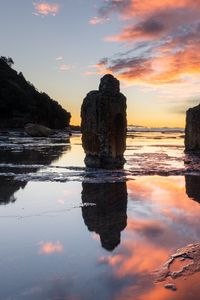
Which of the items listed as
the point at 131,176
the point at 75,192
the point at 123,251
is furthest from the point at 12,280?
the point at 131,176

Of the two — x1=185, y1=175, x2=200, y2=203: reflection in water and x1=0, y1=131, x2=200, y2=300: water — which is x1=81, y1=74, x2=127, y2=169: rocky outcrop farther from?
x1=0, y1=131, x2=200, y2=300: water

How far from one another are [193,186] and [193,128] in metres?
14.9

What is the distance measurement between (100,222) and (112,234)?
840mm

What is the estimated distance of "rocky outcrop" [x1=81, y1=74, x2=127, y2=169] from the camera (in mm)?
16969

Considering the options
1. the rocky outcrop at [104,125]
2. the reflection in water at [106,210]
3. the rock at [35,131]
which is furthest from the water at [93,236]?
the rock at [35,131]

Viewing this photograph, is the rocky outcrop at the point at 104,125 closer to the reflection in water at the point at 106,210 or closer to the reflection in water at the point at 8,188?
the reflection in water at the point at 106,210

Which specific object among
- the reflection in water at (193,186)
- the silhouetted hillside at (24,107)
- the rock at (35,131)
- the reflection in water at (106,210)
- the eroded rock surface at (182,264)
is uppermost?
the silhouetted hillside at (24,107)

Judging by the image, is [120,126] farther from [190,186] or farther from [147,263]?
[147,263]

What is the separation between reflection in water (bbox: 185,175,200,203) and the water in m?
0.03

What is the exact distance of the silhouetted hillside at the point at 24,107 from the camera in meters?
91.6

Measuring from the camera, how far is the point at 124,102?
18.0m

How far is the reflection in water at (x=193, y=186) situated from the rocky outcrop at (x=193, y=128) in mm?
12235

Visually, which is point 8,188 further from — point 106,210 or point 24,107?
point 24,107

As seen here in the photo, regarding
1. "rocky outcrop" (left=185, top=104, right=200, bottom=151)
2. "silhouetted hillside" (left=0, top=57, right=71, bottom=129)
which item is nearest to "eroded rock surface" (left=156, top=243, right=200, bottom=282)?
"rocky outcrop" (left=185, top=104, right=200, bottom=151)
